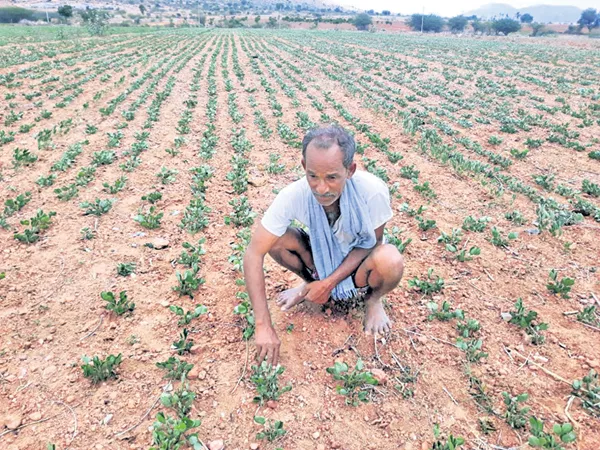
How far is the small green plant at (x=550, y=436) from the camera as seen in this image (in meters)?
1.95

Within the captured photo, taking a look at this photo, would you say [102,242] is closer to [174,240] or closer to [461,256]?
[174,240]

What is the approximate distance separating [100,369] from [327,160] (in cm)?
174

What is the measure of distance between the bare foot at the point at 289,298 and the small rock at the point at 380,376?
2.39ft

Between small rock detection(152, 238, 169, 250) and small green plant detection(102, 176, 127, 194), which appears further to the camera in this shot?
small green plant detection(102, 176, 127, 194)

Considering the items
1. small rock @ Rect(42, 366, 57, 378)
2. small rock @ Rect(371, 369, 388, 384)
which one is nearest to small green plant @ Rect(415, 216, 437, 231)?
small rock @ Rect(371, 369, 388, 384)

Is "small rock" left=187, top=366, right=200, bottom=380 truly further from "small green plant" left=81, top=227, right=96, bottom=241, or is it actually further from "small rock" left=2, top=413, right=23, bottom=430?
"small green plant" left=81, top=227, right=96, bottom=241

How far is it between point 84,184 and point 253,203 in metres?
2.08

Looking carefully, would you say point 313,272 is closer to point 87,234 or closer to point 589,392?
point 589,392

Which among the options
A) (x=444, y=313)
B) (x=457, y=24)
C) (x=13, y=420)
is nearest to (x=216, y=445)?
(x=13, y=420)

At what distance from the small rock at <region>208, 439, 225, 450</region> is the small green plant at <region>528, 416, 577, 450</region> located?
146 cm

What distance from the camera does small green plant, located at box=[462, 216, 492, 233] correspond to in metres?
4.23

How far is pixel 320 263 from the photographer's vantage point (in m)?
2.72

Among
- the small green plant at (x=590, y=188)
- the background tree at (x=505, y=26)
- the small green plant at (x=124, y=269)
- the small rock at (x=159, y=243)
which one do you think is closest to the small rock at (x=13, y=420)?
the small green plant at (x=124, y=269)

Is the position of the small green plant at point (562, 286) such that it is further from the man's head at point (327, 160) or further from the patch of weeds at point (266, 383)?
the patch of weeds at point (266, 383)
